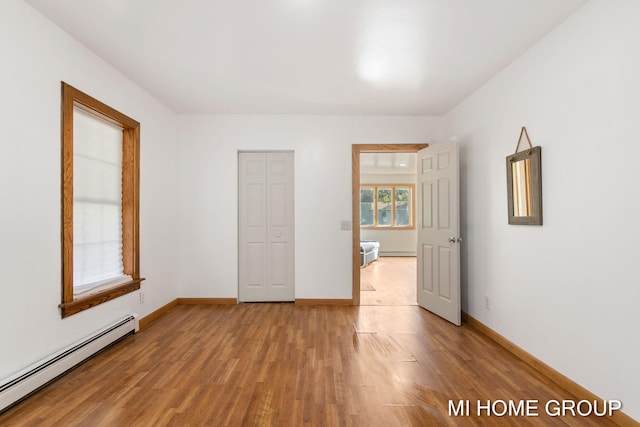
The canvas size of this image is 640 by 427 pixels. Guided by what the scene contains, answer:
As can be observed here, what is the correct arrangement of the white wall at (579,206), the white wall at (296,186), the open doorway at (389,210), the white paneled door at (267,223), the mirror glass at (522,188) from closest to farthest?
the white wall at (579,206), the mirror glass at (522,188), the white wall at (296,186), the white paneled door at (267,223), the open doorway at (389,210)

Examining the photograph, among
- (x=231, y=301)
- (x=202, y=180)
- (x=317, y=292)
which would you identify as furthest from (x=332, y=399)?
(x=202, y=180)

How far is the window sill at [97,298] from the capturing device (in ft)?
7.79

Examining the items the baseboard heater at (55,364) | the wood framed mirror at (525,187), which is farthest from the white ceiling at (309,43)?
the baseboard heater at (55,364)

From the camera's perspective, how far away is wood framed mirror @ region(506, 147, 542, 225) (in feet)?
8.07

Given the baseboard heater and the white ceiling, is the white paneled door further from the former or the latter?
the baseboard heater

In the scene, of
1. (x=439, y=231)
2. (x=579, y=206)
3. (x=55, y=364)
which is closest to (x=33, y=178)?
(x=55, y=364)

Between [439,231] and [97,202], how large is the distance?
12.0 feet

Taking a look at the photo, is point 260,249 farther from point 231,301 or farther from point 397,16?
point 397,16

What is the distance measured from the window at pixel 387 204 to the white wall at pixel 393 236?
190 millimetres

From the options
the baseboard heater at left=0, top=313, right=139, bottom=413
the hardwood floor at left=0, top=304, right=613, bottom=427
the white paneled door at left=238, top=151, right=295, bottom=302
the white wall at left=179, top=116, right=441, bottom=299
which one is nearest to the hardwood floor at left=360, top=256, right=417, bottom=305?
the white wall at left=179, top=116, right=441, bottom=299

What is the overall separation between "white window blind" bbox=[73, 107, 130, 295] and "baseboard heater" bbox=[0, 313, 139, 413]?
0.41 metres

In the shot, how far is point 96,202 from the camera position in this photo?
114 inches

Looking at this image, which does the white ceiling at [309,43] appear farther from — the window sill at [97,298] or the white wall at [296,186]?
the window sill at [97,298]

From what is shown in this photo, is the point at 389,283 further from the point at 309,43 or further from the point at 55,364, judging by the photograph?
the point at 55,364
